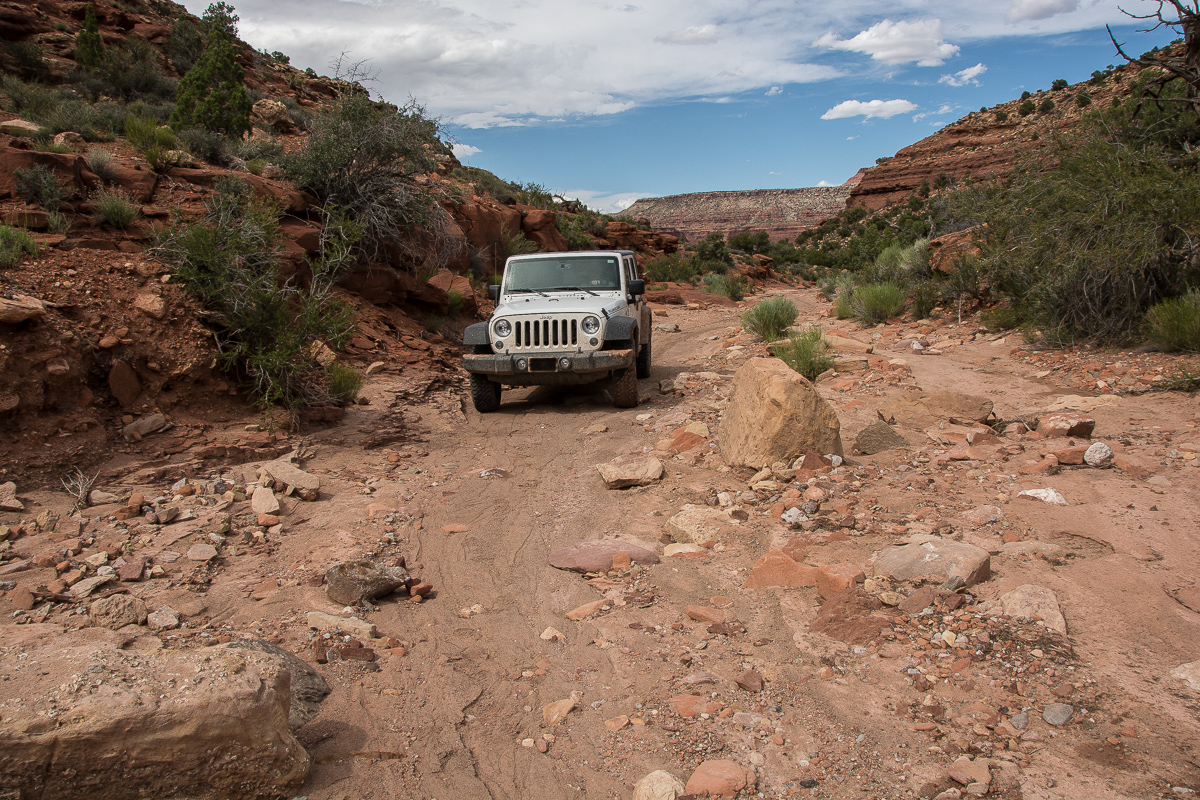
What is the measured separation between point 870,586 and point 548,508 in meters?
2.55

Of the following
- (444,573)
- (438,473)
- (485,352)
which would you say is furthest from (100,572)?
(485,352)

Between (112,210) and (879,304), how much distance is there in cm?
1239

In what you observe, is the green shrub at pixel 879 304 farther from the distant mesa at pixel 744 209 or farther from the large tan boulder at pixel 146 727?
the distant mesa at pixel 744 209

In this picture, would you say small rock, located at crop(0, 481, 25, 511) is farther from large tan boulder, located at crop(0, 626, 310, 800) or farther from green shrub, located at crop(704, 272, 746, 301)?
green shrub, located at crop(704, 272, 746, 301)

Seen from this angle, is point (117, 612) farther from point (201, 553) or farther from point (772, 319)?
point (772, 319)

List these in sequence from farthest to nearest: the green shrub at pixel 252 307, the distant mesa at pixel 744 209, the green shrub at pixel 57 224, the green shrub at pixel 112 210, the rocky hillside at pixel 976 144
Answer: the distant mesa at pixel 744 209 → the rocky hillside at pixel 976 144 → the green shrub at pixel 112 210 → the green shrub at pixel 57 224 → the green shrub at pixel 252 307

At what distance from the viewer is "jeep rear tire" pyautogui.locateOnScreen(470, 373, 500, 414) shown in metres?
8.23

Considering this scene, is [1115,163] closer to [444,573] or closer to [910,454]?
[910,454]

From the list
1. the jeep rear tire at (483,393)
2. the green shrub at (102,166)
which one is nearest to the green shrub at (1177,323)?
the jeep rear tire at (483,393)

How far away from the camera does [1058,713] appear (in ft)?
8.32

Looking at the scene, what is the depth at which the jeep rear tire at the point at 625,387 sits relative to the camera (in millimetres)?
7957

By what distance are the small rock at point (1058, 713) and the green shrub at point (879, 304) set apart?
38.3ft

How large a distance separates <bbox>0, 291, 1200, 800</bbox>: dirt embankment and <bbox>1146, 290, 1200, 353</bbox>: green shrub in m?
1.59

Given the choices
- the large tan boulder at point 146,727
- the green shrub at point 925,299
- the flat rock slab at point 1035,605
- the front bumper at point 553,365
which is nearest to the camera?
the large tan boulder at point 146,727
